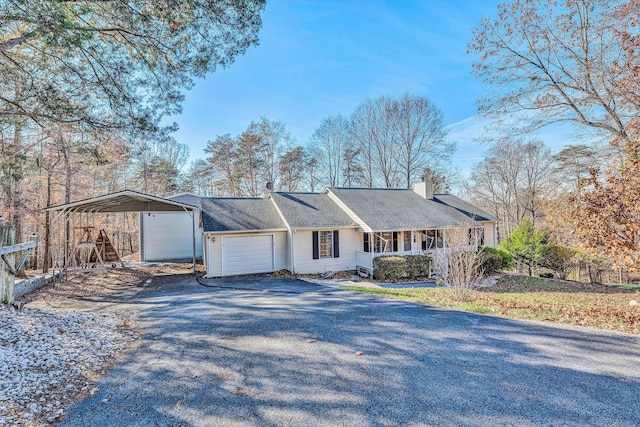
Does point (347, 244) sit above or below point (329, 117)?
below

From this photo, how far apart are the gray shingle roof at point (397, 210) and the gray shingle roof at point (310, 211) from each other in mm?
739

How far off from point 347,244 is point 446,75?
10236 millimetres

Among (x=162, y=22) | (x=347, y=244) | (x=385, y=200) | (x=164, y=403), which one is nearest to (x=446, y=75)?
(x=385, y=200)

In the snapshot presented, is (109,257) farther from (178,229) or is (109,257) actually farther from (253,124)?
(253,124)

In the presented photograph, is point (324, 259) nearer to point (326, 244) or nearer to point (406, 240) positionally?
point (326, 244)

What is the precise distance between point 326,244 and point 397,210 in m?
4.72

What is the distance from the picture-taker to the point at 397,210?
16734 millimetres

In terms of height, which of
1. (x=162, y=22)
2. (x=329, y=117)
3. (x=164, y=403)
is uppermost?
(x=329, y=117)

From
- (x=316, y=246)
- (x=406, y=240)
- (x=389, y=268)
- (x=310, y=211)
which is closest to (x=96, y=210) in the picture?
(x=310, y=211)

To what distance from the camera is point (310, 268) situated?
14.5 m

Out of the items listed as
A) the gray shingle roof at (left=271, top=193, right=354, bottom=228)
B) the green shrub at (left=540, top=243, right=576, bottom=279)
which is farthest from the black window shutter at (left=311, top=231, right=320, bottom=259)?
the green shrub at (left=540, top=243, right=576, bottom=279)

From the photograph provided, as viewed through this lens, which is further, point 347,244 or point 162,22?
point 347,244

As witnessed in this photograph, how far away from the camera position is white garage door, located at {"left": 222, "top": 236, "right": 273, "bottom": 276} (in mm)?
13438

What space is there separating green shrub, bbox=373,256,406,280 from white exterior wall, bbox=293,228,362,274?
1.69 m
